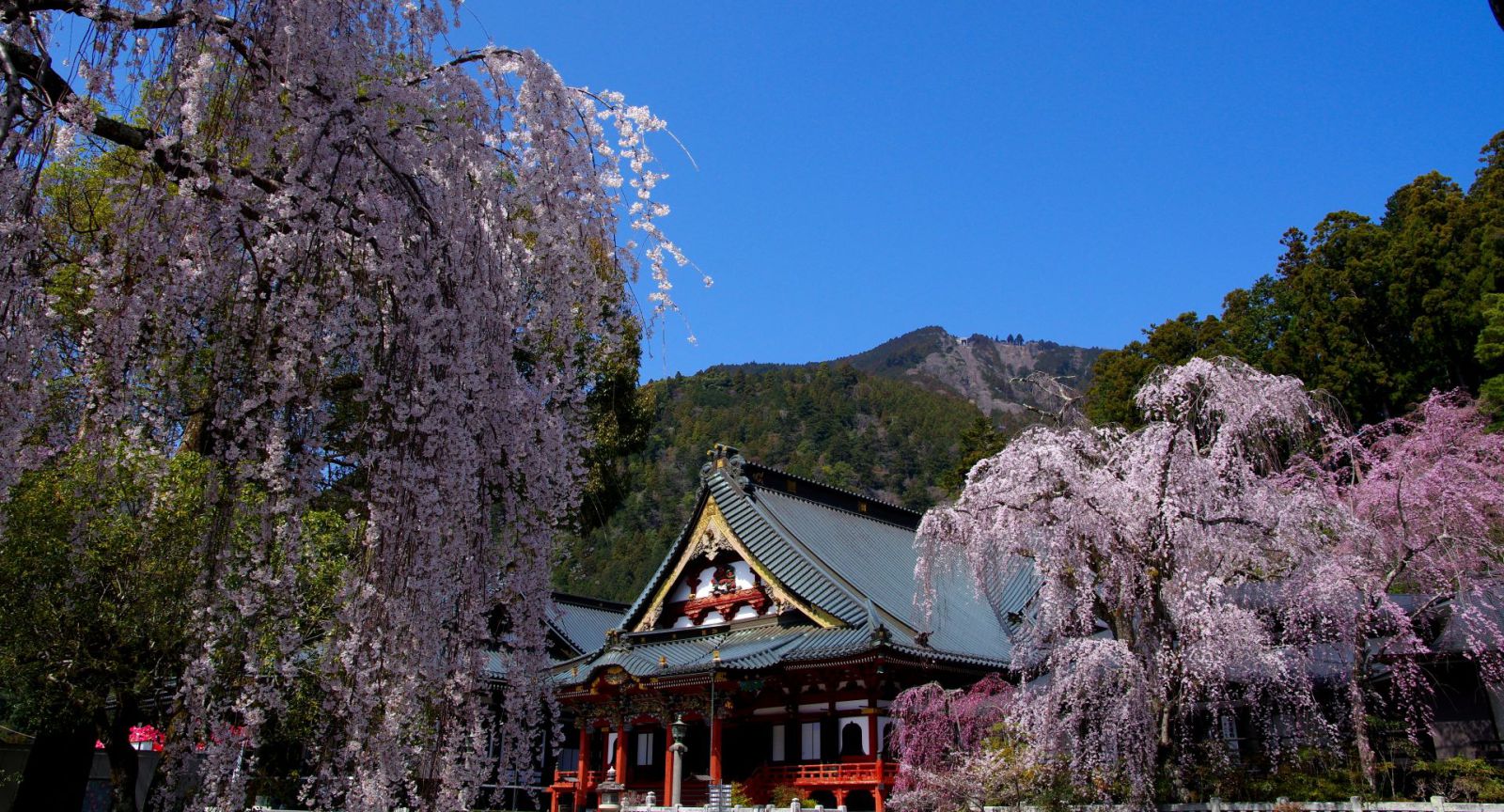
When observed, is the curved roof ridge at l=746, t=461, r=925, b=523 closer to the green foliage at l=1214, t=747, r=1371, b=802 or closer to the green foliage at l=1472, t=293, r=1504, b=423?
the green foliage at l=1214, t=747, r=1371, b=802

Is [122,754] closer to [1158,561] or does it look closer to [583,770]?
[583,770]

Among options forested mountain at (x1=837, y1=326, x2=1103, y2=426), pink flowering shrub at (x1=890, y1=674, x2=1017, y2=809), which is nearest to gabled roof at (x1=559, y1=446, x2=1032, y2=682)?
pink flowering shrub at (x1=890, y1=674, x2=1017, y2=809)

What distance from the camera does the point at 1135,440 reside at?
11.6 metres

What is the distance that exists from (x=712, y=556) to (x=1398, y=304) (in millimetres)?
20005

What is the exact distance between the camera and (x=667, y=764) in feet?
57.7

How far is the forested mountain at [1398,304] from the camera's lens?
25.0 meters

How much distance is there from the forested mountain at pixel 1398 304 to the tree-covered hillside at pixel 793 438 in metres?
34.0

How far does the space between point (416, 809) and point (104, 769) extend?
17554 millimetres

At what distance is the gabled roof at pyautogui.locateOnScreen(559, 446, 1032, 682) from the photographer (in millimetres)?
16594

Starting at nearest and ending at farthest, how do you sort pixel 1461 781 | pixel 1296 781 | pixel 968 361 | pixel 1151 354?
pixel 1461 781 → pixel 1296 781 → pixel 1151 354 → pixel 968 361

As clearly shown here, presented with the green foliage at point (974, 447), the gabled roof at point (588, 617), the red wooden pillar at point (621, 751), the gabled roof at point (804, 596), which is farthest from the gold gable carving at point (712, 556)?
the green foliage at point (974, 447)

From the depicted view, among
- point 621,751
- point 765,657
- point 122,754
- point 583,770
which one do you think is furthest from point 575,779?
point 122,754

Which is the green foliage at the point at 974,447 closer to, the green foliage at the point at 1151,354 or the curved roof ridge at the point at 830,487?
the green foliage at the point at 1151,354

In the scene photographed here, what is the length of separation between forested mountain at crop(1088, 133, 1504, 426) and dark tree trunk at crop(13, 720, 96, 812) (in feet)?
83.3
